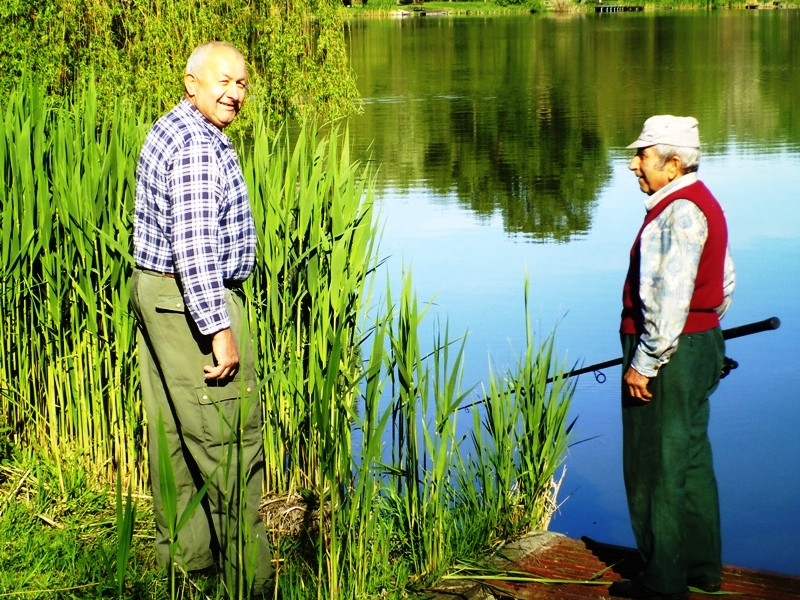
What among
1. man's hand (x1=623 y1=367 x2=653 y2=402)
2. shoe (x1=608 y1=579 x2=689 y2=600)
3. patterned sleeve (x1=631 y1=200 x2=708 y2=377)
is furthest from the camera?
shoe (x1=608 y1=579 x2=689 y2=600)

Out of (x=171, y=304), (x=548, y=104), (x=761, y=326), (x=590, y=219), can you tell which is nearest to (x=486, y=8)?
(x=548, y=104)

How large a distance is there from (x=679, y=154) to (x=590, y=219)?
10.0 m

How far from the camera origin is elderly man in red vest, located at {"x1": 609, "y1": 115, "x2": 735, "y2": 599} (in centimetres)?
318

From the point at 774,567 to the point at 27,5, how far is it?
8.25 m

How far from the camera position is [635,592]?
343 cm

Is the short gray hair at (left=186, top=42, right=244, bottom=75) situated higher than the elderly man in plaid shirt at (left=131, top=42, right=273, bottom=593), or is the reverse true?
the short gray hair at (left=186, top=42, right=244, bottom=75)

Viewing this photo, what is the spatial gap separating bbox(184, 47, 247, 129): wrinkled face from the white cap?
3.72 ft

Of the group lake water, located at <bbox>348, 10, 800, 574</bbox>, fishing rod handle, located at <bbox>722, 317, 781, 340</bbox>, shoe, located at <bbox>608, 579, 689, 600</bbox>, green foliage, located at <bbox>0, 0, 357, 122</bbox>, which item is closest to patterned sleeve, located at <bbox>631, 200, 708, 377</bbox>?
fishing rod handle, located at <bbox>722, 317, 781, 340</bbox>

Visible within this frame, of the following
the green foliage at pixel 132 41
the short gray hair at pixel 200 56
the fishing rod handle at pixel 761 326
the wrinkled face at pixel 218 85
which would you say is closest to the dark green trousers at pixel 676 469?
the fishing rod handle at pixel 761 326

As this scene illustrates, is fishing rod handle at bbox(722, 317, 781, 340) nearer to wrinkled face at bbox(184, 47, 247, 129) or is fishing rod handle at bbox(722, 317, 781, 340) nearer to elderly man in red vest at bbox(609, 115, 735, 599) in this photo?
elderly man in red vest at bbox(609, 115, 735, 599)

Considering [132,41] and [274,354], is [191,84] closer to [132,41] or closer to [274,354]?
[274,354]

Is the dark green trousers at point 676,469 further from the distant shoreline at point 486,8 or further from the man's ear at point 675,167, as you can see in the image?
the distant shoreline at point 486,8

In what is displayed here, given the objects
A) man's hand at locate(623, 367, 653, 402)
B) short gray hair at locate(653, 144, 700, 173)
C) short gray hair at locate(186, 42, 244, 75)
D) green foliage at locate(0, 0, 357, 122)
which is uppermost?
green foliage at locate(0, 0, 357, 122)

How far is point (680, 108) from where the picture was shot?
22.2m
